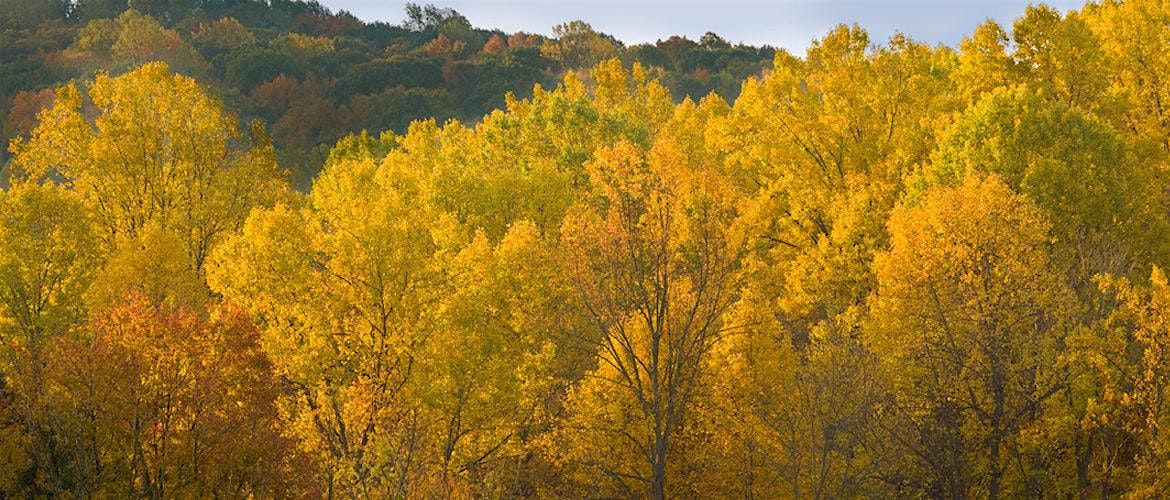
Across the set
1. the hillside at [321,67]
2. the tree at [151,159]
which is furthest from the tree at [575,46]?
the tree at [151,159]

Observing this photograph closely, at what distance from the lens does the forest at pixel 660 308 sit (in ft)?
95.7

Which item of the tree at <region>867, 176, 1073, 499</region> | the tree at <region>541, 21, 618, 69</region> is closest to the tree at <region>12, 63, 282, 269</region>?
the tree at <region>867, 176, 1073, 499</region>

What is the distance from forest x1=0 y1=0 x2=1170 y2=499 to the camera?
2916 cm

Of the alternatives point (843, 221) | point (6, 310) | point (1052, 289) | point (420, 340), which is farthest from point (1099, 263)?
point (6, 310)

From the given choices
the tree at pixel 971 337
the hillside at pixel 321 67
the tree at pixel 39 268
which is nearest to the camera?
the tree at pixel 971 337

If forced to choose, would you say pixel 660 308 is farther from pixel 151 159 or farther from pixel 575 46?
pixel 575 46

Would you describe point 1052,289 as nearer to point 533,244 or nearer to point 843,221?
point 843,221

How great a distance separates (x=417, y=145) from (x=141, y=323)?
130 feet

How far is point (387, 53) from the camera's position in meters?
179

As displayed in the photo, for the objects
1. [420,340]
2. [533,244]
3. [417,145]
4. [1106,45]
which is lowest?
[420,340]

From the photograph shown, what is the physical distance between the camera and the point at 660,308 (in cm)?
2909

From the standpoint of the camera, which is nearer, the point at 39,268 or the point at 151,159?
the point at 39,268

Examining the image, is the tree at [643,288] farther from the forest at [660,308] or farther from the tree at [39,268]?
the tree at [39,268]

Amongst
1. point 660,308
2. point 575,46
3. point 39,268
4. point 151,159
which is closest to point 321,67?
point 575,46
